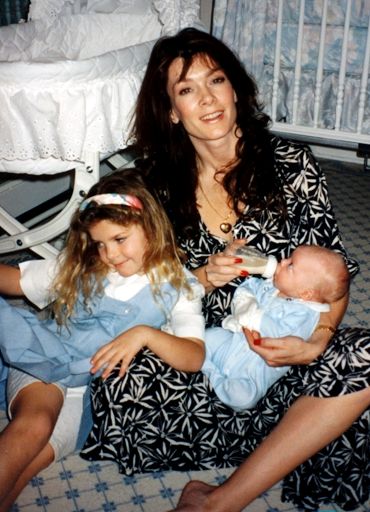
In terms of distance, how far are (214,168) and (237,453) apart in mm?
690

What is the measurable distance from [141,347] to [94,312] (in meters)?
0.19

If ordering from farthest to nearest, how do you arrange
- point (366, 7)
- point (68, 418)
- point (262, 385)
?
point (366, 7), point (68, 418), point (262, 385)

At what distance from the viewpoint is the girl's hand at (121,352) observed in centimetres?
115

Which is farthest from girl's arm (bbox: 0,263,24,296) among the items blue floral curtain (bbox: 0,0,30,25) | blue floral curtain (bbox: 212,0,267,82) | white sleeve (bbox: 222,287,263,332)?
blue floral curtain (bbox: 0,0,30,25)

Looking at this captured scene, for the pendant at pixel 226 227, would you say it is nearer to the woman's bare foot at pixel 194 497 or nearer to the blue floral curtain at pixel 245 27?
the woman's bare foot at pixel 194 497

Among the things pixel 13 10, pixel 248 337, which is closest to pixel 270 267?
pixel 248 337

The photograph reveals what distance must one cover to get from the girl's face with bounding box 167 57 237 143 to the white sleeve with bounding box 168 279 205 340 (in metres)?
0.36

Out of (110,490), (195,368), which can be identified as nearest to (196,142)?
(195,368)

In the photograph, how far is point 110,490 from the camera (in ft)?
4.12

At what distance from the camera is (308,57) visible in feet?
8.60

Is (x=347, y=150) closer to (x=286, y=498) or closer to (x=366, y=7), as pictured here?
(x=366, y=7)

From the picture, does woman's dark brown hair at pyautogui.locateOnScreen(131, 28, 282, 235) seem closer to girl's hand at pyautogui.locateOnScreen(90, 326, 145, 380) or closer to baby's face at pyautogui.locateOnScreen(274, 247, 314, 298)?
baby's face at pyautogui.locateOnScreen(274, 247, 314, 298)

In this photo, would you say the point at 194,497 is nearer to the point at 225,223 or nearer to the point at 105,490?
the point at 105,490

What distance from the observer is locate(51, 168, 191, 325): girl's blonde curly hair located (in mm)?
1258
